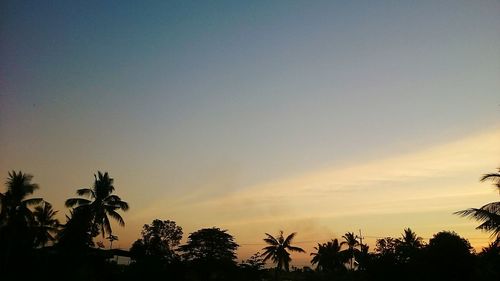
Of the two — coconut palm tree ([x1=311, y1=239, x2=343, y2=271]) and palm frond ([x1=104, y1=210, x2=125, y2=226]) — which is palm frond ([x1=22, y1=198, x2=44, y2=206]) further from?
coconut palm tree ([x1=311, y1=239, x2=343, y2=271])

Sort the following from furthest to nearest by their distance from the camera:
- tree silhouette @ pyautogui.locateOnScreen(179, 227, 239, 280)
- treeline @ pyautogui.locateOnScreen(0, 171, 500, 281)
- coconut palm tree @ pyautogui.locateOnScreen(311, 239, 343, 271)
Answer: coconut palm tree @ pyautogui.locateOnScreen(311, 239, 343, 271)
tree silhouette @ pyautogui.locateOnScreen(179, 227, 239, 280)
treeline @ pyautogui.locateOnScreen(0, 171, 500, 281)

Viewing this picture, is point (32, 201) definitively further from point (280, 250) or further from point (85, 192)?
point (280, 250)

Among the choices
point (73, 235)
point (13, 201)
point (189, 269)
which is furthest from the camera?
point (189, 269)

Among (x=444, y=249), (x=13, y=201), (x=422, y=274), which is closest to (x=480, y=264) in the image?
(x=444, y=249)

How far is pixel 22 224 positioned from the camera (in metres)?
34.6

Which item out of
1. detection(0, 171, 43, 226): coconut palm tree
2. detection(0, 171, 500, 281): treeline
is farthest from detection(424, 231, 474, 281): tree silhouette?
detection(0, 171, 43, 226): coconut palm tree

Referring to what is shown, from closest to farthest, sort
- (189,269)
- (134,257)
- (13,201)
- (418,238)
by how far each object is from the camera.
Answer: (13,201) < (134,257) < (189,269) < (418,238)

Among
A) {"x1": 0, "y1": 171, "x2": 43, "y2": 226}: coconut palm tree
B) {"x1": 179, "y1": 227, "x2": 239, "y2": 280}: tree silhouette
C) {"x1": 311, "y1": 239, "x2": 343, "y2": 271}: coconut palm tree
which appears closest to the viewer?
{"x1": 0, "y1": 171, "x2": 43, "y2": 226}: coconut palm tree

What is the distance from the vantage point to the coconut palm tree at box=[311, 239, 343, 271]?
258 ft

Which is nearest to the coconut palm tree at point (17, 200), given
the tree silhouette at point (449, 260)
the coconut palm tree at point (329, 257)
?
the tree silhouette at point (449, 260)

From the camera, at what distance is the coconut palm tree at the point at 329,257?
258 feet

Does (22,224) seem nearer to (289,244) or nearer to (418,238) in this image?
(289,244)

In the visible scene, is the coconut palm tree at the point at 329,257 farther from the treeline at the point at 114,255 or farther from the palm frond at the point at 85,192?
the palm frond at the point at 85,192

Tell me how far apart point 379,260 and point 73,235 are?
3273cm
